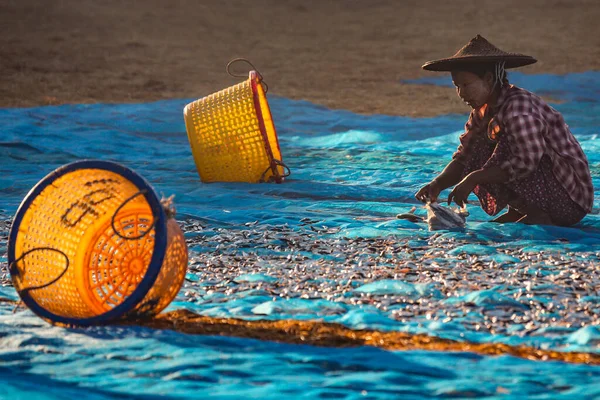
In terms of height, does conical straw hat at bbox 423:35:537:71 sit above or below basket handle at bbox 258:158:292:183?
above

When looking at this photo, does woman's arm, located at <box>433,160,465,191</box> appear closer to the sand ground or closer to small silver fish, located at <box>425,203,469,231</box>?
small silver fish, located at <box>425,203,469,231</box>

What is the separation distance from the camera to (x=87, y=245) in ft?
10.1

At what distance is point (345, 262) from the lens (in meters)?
3.52

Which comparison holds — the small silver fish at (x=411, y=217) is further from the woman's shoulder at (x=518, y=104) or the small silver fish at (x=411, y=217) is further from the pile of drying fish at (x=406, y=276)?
the woman's shoulder at (x=518, y=104)

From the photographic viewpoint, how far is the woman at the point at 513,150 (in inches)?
146

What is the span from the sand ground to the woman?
3.64 metres

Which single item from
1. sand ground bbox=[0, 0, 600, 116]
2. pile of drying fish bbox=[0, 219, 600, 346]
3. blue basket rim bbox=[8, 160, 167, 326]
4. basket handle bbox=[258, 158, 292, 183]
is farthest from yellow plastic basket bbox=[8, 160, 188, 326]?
sand ground bbox=[0, 0, 600, 116]

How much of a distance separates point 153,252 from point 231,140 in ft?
8.83

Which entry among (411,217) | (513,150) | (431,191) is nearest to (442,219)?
(431,191)

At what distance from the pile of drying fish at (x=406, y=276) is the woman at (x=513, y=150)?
0.33 meters

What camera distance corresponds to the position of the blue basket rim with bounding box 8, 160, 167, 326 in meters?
2.49

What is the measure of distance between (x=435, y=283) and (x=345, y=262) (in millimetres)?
487

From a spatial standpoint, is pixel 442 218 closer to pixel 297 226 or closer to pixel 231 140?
pixel 297 226

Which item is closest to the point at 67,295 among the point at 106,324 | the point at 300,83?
the point at 106,324
